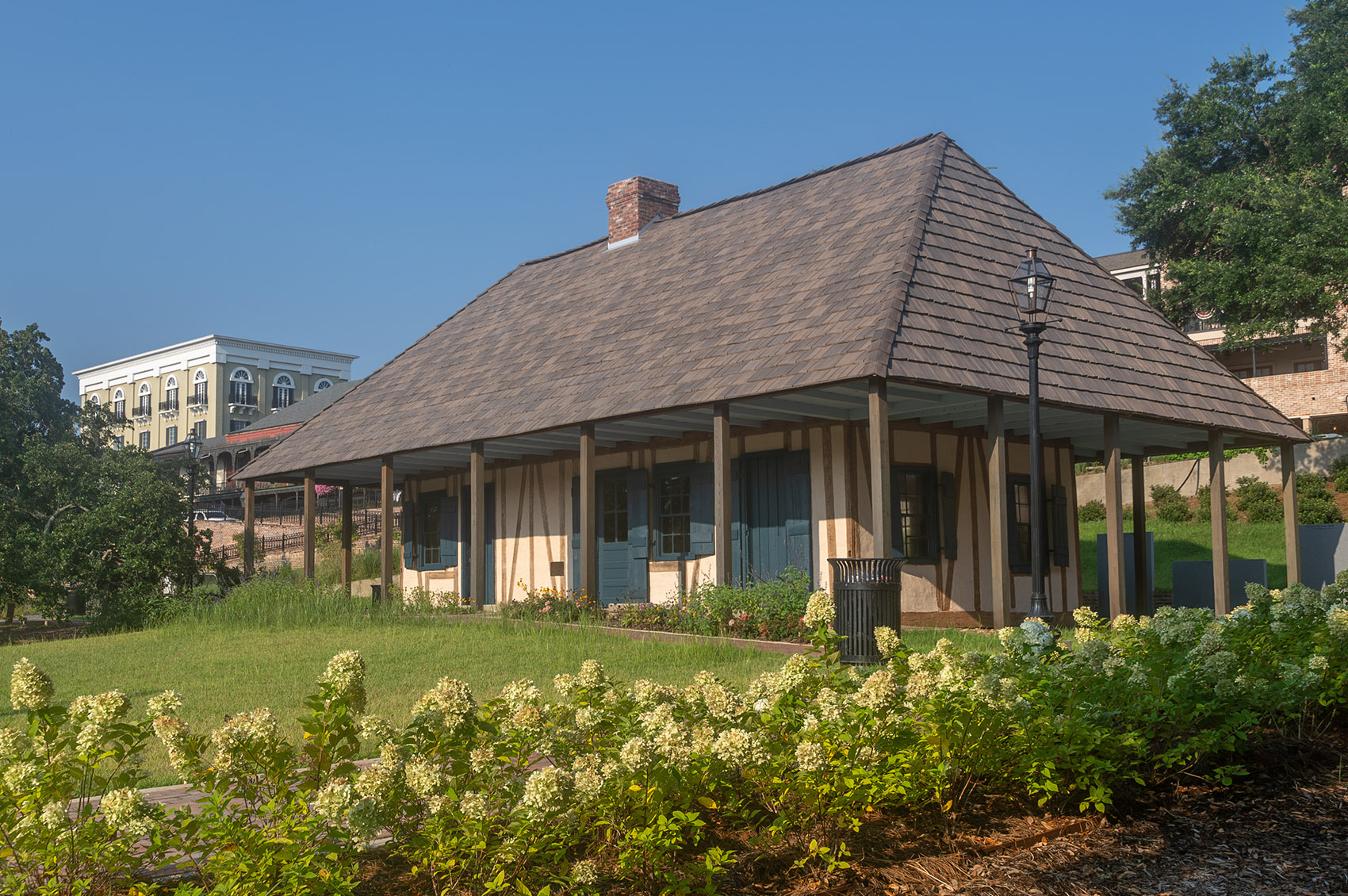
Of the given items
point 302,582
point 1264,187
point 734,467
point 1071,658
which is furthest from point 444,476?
point 1264,187

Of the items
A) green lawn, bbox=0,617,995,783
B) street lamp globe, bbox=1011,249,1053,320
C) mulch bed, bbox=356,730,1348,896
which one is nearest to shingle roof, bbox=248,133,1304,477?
street lamp globe, bbox=1011,249,1053,320

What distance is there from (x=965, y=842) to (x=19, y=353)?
60.4 m

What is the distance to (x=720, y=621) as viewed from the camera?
45.9ft

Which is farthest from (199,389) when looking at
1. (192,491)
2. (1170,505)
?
(1170,505)

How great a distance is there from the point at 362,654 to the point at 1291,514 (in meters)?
14.2

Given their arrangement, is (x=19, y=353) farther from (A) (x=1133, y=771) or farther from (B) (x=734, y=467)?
(A) (x=1133, y=771)

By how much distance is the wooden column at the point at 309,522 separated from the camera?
21688 mm

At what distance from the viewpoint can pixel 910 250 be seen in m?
15.0

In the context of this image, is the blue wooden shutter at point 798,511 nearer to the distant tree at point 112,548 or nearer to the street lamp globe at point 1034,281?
Result: the street lamp globe at point 1034,281

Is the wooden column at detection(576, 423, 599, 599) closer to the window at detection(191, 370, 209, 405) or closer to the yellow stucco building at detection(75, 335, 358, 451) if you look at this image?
the yellow stucco building at detection(75, 335, 358, 451)

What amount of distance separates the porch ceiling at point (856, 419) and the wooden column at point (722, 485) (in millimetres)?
324

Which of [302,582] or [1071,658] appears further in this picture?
[302,582]

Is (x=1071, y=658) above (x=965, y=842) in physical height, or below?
above

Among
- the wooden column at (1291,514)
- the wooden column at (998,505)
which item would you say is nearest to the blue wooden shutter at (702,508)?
the wooden column at (998,505)
